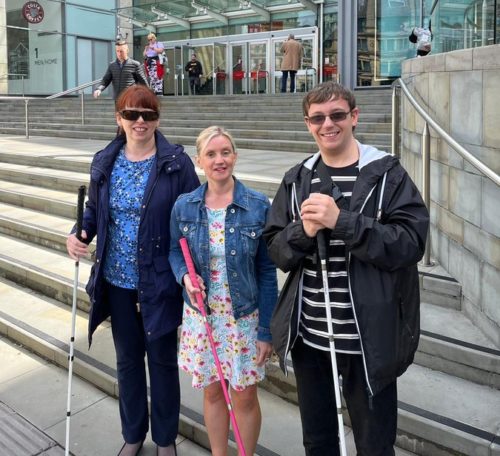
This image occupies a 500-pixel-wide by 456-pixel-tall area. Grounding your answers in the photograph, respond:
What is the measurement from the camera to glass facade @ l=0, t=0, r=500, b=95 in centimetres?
1738

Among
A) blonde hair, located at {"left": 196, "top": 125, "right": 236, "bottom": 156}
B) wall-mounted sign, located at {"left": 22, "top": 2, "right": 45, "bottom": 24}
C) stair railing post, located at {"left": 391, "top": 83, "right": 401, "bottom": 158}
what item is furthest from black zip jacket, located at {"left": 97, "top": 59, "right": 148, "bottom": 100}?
wall-mounted sign, located at {"left": 22, "top": 2, "right": 45, "bottom": 24}

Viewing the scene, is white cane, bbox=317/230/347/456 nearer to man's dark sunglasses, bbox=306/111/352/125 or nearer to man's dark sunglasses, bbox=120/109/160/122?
man's dark sunglasses, bbox=306/111/352/125

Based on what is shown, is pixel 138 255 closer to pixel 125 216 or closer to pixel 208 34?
pixel 125 216

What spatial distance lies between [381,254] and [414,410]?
143 centimetres

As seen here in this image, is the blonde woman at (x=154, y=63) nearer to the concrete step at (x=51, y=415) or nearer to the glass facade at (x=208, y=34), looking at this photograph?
the glass facade at (x=208, y=34)

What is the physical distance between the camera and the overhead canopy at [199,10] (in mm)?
22266

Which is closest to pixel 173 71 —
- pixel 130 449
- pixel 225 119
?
pixel 225 119

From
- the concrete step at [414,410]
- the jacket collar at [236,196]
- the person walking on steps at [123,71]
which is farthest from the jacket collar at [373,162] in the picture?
the person walking on steps at [123,71]

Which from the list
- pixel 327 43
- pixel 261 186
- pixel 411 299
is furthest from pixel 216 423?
pixel 327 43

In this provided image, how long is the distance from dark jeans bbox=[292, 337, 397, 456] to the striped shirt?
0.07 metres

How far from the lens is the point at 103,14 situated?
26.8 m

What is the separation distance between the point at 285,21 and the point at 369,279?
72.6 feet

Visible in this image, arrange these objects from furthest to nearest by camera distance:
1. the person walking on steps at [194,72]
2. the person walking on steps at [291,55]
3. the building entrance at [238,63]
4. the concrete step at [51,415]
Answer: the person walking on steps at [194,72], the building entrance at [238,63], the person walking on steps at [291,55], the concrete step at [51,415]

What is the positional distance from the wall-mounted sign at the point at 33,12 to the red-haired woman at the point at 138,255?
24.4 meters
